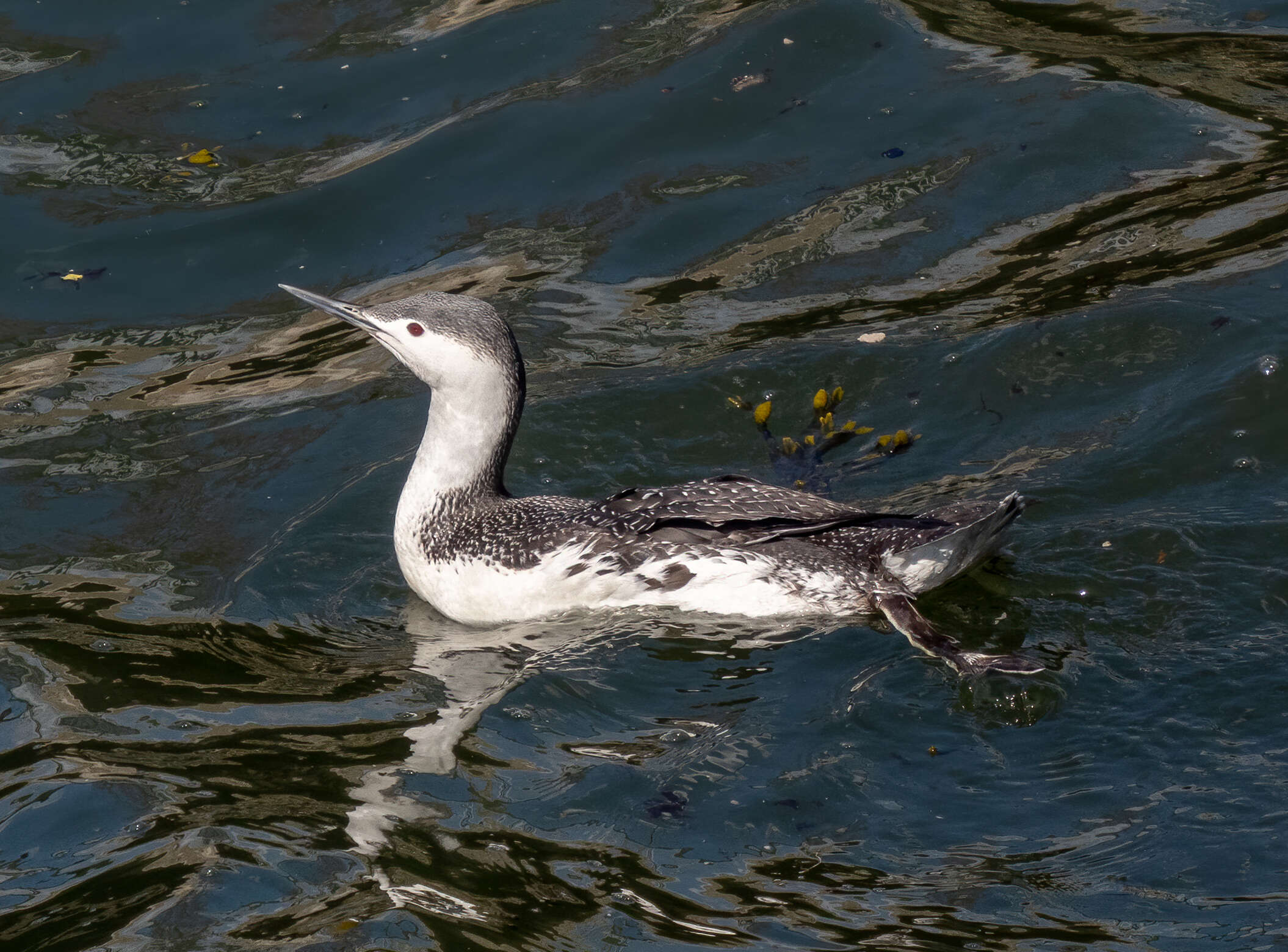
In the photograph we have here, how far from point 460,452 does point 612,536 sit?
934 mm

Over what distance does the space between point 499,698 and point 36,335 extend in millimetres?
5488

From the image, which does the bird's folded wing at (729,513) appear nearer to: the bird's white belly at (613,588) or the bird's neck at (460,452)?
the bird's white belly at (613,588)

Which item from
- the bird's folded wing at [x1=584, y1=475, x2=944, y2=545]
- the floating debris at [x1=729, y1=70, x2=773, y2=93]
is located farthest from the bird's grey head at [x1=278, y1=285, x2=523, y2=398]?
the floating debris at [x1=729, y1=70, x2=773, y2=93]

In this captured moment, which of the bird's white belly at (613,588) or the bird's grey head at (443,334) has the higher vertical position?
the bird's grey head at (443,334)

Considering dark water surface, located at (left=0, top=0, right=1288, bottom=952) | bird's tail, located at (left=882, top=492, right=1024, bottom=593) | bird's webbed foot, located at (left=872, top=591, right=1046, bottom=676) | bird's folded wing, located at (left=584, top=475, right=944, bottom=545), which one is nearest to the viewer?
dark water surface, located at (left=0, top=0, right=1288, bottom=952)

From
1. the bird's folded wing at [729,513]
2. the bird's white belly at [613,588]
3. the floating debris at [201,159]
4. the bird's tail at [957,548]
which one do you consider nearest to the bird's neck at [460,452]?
the bird's white belly at [613,588]

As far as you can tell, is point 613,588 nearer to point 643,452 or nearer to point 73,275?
point 643,452

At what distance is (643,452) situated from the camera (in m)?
8.23

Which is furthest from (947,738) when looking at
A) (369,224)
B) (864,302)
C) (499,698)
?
(369,224)

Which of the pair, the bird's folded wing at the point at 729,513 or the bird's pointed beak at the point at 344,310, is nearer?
the bird's folded wing at the point at 729,513

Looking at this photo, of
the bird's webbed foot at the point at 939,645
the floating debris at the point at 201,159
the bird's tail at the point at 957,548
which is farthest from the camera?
the floating debris at the point at 201,159

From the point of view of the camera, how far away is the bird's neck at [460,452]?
22.3ft

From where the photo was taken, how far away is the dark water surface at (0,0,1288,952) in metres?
4.80

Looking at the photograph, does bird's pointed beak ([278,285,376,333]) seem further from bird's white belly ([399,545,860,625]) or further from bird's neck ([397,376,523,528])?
bird's white belly ([399,545,860,625])
